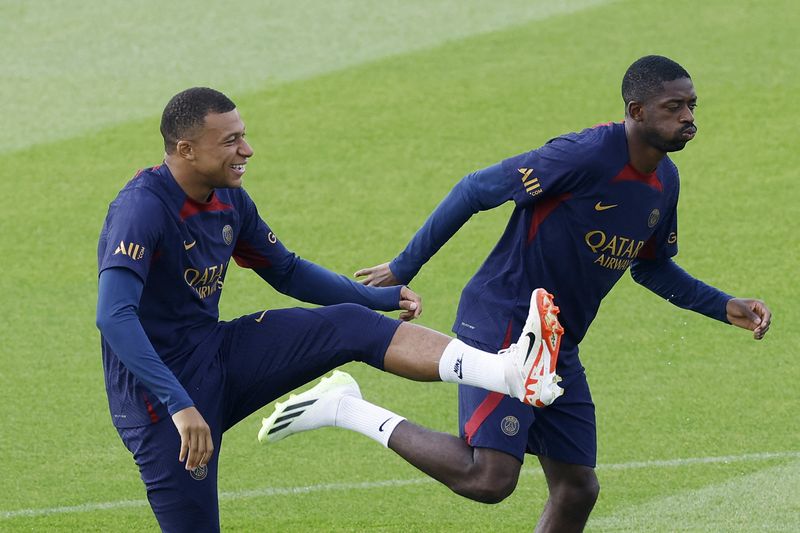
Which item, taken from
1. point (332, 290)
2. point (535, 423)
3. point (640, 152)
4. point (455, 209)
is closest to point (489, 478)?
point (535, 423)

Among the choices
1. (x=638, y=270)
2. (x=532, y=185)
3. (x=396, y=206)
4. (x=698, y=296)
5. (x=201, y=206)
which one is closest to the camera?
(x=201, y=206)

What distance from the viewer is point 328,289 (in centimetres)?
728

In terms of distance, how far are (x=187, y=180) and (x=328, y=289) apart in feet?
3.15

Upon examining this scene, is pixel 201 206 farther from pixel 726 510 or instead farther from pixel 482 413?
pixel 726 510

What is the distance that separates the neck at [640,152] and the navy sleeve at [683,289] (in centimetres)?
70

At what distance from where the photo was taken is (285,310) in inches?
271

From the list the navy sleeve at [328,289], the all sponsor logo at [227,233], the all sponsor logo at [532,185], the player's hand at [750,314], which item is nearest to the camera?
the all sponsor logo at [227,233]

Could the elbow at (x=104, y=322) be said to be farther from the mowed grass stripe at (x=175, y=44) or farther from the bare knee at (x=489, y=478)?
the mowed grass stripe at (x=175, y=44)

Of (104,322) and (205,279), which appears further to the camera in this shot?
(205,279)

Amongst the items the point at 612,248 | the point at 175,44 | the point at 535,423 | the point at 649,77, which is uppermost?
the point at 175,44

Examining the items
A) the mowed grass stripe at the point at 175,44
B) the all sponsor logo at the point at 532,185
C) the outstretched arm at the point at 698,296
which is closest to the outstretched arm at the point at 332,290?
the all sponsor logo at the point at 532,185

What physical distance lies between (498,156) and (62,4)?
264 inches

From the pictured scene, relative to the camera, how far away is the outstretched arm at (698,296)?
752 centimetres

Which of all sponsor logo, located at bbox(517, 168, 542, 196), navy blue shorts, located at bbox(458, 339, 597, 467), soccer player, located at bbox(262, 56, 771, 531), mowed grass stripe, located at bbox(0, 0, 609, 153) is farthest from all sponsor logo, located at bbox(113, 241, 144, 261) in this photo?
mowed grass stripe, located at bbox(0, 0, 609, 153)
